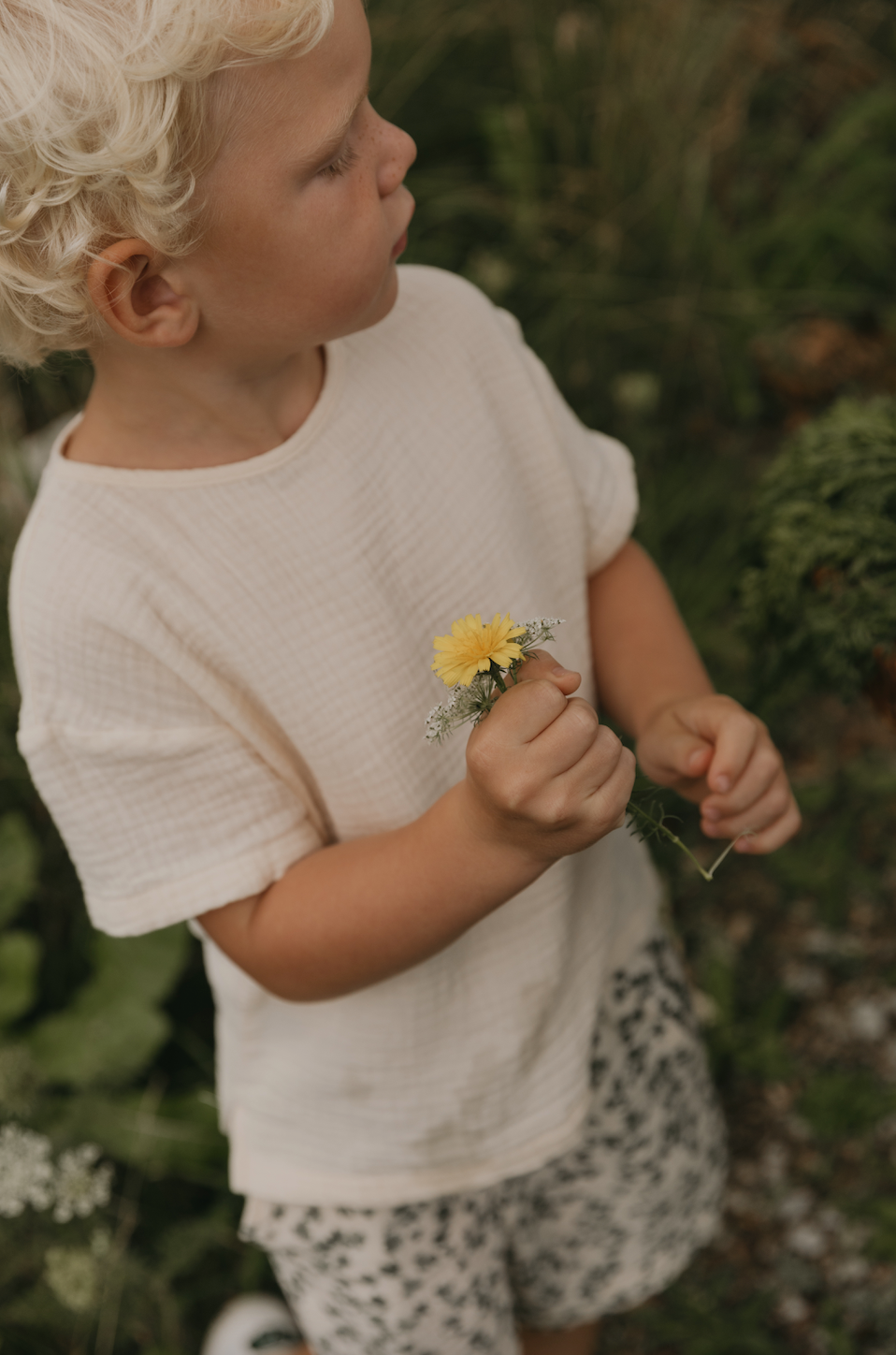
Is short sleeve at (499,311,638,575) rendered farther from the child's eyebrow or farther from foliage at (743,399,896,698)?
the child's eyebrow

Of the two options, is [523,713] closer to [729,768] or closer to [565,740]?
[565,740]

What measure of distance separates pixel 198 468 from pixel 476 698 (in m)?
0.36

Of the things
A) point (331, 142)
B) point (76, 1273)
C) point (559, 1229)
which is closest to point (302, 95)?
point (331, 142)

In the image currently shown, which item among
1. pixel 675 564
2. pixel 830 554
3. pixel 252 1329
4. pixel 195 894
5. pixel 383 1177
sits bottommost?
pixel 252 1329

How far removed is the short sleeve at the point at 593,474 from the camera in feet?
3.90

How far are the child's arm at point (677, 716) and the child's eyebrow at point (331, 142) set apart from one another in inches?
22.9

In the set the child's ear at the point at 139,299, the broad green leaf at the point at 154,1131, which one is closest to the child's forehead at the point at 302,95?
the child's ear at the point at 139,299

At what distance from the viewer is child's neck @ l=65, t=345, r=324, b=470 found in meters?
0.92

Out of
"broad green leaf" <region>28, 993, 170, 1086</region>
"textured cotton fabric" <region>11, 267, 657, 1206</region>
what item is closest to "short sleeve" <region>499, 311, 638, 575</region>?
"textured cotton fabric" <region>11, 267, 657, 1206</region>

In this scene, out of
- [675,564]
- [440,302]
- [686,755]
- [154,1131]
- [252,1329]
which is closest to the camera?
[686,755]

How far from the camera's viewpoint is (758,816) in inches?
40.4

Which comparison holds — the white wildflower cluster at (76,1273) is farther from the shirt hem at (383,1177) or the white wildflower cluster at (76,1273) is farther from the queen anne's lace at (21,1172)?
the shirt hem at (383,1177)

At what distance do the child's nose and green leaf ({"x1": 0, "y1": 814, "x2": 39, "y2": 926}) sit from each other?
1.39m

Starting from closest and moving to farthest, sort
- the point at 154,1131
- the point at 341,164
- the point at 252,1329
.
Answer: the point at 341,164 < the point at 252,1329 < the point at 154,1131
